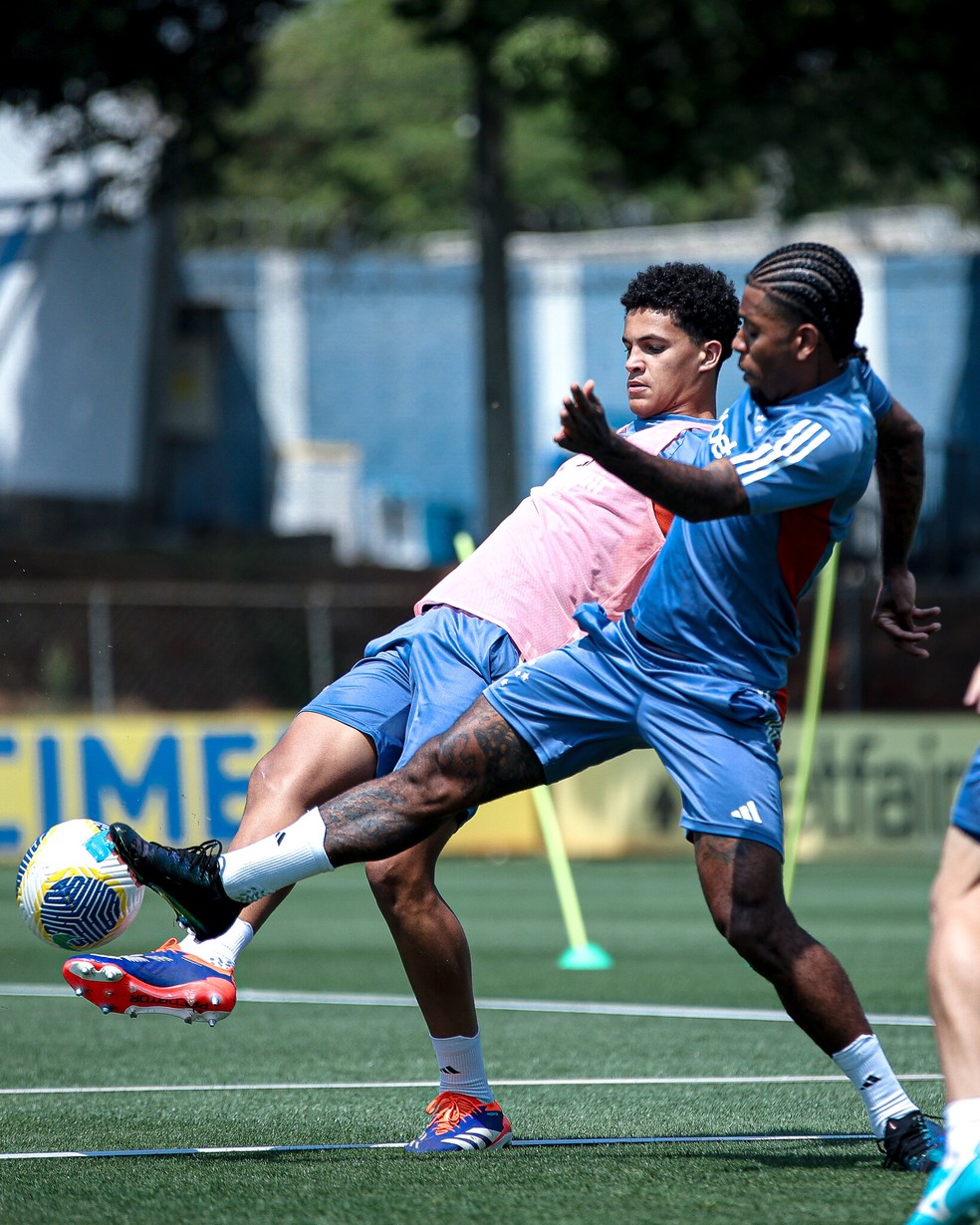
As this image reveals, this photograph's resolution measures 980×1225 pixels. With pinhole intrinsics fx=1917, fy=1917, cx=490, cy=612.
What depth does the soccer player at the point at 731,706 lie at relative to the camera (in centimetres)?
430

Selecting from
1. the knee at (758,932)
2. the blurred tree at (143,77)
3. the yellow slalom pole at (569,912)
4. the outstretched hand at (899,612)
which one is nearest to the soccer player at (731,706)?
the knee at (758,932)

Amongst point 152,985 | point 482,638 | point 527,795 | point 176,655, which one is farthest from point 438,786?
point 176,655

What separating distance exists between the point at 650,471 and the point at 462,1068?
1.78 metres

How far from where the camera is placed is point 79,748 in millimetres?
15945

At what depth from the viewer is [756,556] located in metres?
4.41

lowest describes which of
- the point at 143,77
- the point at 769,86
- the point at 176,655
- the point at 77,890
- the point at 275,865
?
the point at 176,655

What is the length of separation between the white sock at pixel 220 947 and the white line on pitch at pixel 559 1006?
142 inches

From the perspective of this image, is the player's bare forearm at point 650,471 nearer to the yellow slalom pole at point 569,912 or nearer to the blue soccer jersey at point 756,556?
the blue soccer jersey at point 756,556

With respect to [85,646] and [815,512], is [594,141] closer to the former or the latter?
[85,646]

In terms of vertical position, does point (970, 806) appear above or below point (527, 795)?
above

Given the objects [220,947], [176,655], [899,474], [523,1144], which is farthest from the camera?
[176,655]

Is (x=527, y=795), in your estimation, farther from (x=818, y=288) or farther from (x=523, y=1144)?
(x=818, y=288)

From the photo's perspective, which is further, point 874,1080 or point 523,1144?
point 523,1144

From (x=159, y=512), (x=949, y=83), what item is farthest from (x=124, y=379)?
(x=949, y=83)
